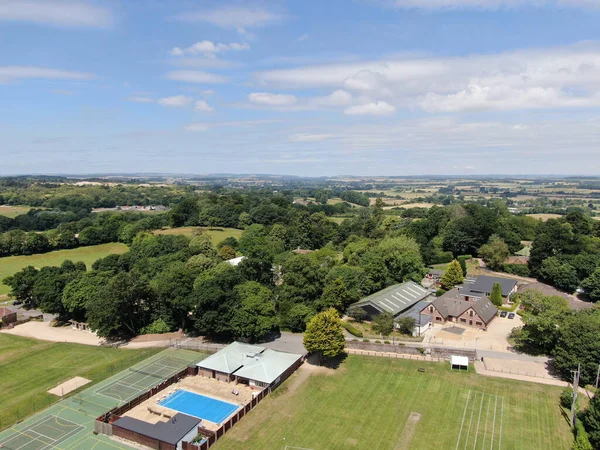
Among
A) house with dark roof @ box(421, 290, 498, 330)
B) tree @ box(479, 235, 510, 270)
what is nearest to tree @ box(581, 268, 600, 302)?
tree @ box(479, 235, 510, 270)

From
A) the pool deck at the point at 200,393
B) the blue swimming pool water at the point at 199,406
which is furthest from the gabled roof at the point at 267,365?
the blue swimming pool water at the point at 199,406

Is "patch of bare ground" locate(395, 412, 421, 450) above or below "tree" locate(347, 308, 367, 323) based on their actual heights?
below

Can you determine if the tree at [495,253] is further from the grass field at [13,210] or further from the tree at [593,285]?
the grass field at [13,210]

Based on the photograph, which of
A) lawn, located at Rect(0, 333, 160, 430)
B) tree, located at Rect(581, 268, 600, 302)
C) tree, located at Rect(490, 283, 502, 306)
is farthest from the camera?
tree, located at Rect(490, 283, 502, 306)

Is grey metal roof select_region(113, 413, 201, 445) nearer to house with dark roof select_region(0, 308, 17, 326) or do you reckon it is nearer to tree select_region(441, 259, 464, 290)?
house with dark roof select_region(0, 308, 17, 326)

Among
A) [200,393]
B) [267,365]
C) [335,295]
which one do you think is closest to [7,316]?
[200,393]

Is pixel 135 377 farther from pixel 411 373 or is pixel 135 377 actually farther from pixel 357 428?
pixel 411 373

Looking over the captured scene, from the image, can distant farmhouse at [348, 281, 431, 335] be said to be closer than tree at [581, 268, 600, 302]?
Yes

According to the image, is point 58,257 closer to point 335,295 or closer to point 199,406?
point 335,295
